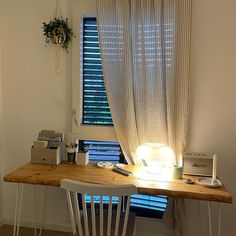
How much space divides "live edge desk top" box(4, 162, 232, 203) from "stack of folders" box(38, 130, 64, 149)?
0.18 metres

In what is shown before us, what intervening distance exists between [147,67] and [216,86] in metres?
0.56

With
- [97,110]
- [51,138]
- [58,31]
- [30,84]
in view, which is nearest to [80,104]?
[97,110]

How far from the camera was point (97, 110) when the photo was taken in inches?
93.6

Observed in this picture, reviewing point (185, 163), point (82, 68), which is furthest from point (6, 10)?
point (185, 163)

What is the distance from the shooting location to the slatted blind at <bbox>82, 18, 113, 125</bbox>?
7.58 ft

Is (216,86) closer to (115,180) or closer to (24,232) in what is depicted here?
(115,180)

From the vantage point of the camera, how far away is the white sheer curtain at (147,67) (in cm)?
205

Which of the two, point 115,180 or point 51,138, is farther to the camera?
point 51,138

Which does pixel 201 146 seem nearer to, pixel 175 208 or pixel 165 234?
pixel 175 208

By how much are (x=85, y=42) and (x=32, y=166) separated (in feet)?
3.71

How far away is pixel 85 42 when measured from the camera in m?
2.32

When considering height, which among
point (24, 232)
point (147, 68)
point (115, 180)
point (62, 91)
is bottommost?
point (24, 232)

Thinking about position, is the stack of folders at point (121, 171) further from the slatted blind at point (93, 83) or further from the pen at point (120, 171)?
the slatted blind at point (93, 83)

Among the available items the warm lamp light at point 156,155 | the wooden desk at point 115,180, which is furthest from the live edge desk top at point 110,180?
the warm lamp light at point 156,155
